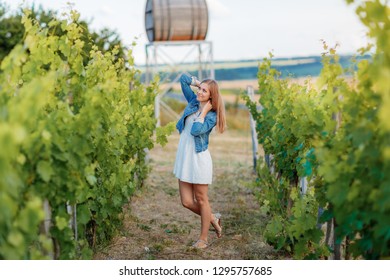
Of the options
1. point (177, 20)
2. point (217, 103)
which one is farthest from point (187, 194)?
point (177, 20)

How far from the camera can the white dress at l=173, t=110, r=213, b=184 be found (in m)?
6.16

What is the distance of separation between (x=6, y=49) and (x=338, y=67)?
15942 mm

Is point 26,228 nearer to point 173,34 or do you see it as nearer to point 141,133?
point 141,133

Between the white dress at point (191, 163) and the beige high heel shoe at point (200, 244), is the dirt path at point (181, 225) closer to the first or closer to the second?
the beige high heel shoe at point (200, 244)

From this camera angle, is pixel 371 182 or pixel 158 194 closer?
pixel 371 182

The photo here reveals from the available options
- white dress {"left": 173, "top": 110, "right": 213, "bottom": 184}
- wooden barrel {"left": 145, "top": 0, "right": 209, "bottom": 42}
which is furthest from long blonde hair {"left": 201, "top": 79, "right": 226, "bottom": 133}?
wooden barrel {"left": 145, "top": 0, "right": 209, "bottom": 42}

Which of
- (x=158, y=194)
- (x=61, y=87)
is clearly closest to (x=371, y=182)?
(x=61, y=87)

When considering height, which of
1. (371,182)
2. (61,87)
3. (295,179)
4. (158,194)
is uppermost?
(61,87)

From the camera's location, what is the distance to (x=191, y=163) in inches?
243

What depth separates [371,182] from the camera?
3771mm

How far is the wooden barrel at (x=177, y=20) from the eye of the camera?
18938 millimetres

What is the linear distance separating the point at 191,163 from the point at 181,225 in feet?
5.35

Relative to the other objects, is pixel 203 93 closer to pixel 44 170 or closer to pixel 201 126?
pixel 201 126

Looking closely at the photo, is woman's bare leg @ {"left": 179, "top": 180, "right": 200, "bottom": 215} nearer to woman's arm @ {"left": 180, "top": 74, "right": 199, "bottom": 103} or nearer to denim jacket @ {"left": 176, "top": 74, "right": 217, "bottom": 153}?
denim jacket @ {"left": 176, "top": 74, "right": 217, "bottom": 153}
